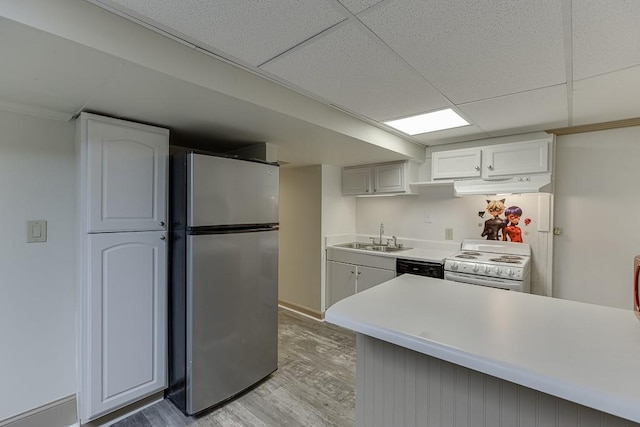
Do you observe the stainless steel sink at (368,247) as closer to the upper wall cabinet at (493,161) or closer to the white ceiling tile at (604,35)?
the upper wall cabinet at (493,161)

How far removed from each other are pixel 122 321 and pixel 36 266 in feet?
2.07

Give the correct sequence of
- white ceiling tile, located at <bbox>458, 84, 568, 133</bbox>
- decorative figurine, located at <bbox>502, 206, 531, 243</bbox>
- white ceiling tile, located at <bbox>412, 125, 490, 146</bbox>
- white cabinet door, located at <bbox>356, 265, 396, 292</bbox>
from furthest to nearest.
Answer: white cabinet door, located at <bbox>356, 265, 396, 292</bbox>
decorative figurine, located at <bbox>502, 206, 531, 243</bbox>
white ceiling tile, located at <bbox>412, 125, 490, 146</bbox>
white ceiling tile, located at <bbox>458, 84, 568, 133</bbox>

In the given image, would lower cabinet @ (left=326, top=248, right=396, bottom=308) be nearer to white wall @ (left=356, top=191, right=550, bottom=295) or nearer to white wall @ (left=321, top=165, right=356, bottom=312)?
white wall @ (left=321, top=165, right=356, bottom=312)

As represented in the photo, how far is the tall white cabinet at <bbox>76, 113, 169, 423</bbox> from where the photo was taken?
1678mm

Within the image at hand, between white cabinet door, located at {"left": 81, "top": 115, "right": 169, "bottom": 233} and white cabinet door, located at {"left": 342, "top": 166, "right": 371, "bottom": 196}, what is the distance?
235 cm

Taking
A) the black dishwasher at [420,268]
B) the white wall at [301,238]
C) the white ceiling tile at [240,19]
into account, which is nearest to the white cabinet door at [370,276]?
the black dishwasher at [420,268]

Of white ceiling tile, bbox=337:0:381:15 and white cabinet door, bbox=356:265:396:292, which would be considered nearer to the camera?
white ceiling tile, bbox=337:0:381:15

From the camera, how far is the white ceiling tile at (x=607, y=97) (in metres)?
1.55

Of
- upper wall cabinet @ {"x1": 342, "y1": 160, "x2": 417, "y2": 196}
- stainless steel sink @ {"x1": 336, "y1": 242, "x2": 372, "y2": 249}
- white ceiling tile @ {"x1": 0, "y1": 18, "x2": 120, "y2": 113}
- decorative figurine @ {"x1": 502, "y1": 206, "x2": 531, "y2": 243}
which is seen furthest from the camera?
stainless steel sink @ {"x1": 336, "y1": 242, "x2": 372, "y2": 249}

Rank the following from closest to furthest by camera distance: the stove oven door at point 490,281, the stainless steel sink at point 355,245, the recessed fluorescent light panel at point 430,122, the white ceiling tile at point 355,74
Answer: the white ceiling tile at point 355,74 → the recessed fluorescent light panel at point 430,122 → the stove oven door at point 490,281 → the stainless steel sink at point 355,245

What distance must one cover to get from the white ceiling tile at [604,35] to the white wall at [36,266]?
2764 millimetres

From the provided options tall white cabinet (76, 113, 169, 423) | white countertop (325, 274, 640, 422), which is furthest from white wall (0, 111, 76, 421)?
white countertop (325, 274, 640, 422)

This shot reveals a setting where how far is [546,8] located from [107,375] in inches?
110

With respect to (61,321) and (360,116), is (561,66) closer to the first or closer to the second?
(360,116)
